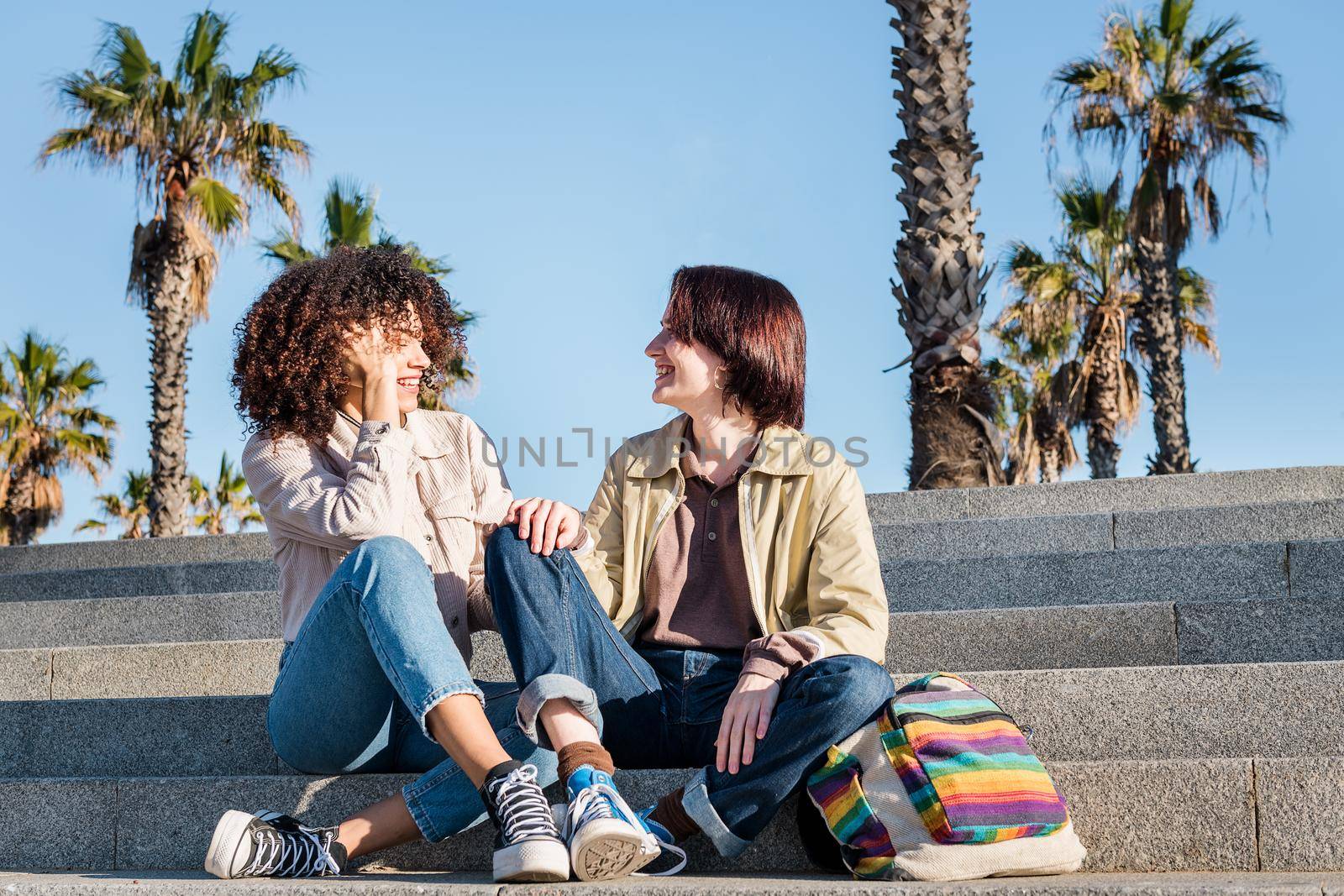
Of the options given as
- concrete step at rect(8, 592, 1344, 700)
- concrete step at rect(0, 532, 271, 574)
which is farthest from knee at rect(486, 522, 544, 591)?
concrete step at rect(0, 532, 271, 574)

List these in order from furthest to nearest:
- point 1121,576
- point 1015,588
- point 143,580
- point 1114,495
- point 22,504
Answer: point 22,504
point 143,580
point 1114,495
point 1015,588
point 1121,576

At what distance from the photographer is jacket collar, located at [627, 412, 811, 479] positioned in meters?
2.86

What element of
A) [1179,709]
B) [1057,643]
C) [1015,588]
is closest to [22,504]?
[1015,588]

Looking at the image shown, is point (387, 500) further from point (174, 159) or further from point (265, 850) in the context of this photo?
point (174, 159)

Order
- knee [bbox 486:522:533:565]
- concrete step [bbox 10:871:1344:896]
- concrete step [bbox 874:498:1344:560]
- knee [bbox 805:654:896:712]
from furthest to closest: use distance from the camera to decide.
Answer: concrete step [bbox 874:498:1344:560] → knee [bbox 486:522:533:565] → knee [bbox 805:654:896:712] → concrete step [bbox 10:871:1344:896]

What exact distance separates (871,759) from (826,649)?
25 centimetres

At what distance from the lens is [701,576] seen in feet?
9.53

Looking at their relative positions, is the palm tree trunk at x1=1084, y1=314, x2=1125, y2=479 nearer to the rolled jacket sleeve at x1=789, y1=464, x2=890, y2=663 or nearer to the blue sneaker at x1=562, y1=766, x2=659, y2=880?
the rolled jacket sleeve at x1=789, y1=464, x2=890, y2=663

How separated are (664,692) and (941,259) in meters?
5.80

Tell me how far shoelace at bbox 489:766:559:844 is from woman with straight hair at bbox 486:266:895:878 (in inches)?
2.2

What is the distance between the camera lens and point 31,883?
2406mm

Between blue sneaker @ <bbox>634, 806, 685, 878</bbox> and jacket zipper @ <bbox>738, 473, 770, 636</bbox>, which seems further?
jacket zipper @ <bbox>738, 473, 770, 636</bbox>

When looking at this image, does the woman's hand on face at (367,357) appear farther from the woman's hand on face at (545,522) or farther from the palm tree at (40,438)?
the palm tree at (40,438)

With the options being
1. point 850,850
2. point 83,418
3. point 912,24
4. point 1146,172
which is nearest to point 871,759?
point 850,850
